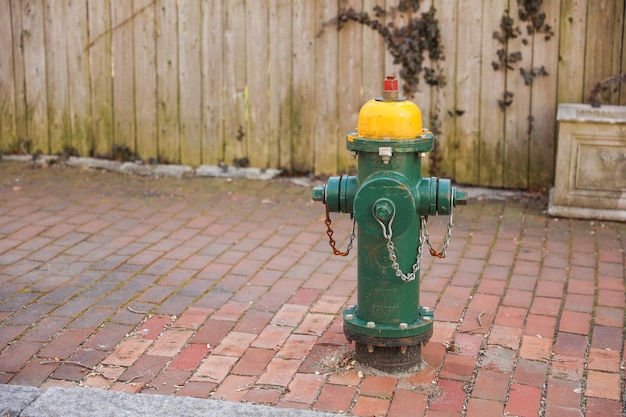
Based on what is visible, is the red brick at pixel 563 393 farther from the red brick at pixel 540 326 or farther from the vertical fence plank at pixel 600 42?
the vertical fence plank at pixel 600 42

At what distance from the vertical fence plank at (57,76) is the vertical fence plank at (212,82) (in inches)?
50.7

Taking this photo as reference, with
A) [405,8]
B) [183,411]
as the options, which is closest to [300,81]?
[405,8]

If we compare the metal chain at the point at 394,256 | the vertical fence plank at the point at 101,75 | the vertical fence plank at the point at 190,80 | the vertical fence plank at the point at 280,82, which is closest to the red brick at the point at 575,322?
the metal chain at the point at 394,256

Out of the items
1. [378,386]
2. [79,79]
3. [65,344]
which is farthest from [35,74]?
[378,386]

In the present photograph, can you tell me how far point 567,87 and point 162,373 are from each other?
422cm

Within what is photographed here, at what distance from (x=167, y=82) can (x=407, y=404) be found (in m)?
4.71

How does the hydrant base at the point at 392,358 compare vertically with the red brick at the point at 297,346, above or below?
above

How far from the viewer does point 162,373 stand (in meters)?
4.24

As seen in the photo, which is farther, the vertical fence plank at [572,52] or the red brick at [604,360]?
the vertical fence plank at [572,52]

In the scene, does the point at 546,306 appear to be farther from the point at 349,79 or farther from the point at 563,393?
the point at 349,79

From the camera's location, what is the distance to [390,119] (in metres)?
4.02

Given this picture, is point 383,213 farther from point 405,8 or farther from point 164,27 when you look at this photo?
point 164,27

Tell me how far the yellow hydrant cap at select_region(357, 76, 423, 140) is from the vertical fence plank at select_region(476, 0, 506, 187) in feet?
10.9

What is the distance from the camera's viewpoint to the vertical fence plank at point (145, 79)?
25.9 ft
